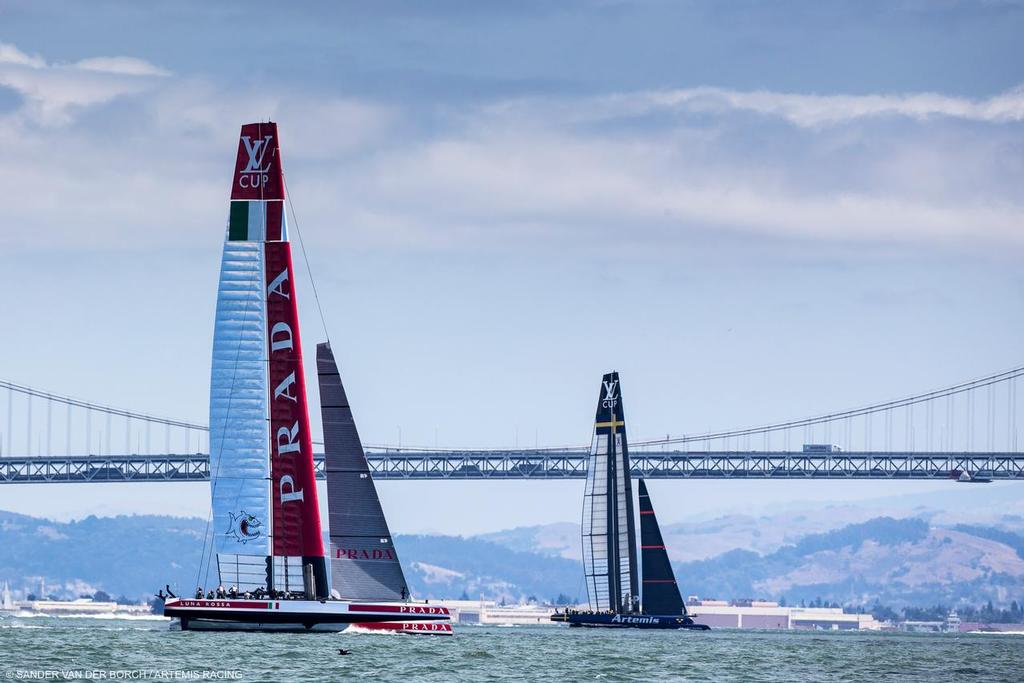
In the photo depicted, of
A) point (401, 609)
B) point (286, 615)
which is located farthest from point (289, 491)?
point (401, 609)

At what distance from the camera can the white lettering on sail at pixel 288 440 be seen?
3531cm

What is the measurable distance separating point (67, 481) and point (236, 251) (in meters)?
57.0

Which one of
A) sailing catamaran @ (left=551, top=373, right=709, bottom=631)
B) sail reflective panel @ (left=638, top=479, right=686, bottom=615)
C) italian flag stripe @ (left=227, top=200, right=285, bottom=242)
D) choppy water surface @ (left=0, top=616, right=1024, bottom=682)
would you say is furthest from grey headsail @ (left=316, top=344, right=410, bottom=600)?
sail reflective panel @ (left=638, top=479, right=686, bottom=615)

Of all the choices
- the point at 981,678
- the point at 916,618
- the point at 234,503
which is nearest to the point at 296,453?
the point at 234,503

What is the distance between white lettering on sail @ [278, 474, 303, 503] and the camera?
3541 centimetres

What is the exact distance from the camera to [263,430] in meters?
35.2

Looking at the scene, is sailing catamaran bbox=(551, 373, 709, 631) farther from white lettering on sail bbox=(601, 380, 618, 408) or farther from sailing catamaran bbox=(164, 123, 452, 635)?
sailing catamaran bbox=(164, 123, 452, 635)

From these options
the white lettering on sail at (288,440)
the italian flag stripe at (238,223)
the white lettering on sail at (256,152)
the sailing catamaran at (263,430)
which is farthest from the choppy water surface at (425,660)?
the white lettering on sail at (256,152)

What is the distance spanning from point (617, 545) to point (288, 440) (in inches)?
1080

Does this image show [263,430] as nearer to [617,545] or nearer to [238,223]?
[238,223]

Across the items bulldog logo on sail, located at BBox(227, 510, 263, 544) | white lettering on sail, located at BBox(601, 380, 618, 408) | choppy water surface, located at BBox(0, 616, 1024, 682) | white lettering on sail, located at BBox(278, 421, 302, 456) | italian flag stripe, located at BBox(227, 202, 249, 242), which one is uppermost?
italian flag stripe, located at BBox(227, 202, 249, 242)

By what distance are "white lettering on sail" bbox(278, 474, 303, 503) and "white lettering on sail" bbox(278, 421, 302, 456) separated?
1.43 feet

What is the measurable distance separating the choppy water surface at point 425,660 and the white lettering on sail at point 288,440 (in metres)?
3.22

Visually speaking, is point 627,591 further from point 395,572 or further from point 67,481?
point 67,481
